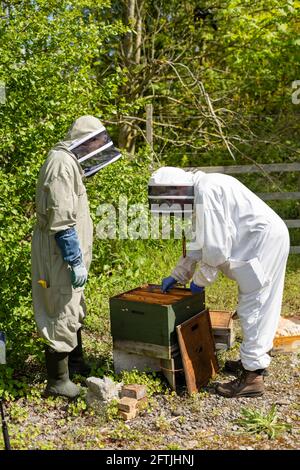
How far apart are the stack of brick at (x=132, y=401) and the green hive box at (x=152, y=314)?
38 cm

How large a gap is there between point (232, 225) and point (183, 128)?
5702mm

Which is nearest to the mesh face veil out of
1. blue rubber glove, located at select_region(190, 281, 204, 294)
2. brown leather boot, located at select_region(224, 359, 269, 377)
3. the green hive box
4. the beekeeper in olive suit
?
the beekeeper in olive suit

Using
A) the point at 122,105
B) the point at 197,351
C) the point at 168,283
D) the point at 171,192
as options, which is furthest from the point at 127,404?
the point at 122,105

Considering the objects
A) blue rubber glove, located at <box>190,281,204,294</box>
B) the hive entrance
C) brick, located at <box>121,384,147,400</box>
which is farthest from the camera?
blue rubber glove, located at <box>190,281,204,294</box>

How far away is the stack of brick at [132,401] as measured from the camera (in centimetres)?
398

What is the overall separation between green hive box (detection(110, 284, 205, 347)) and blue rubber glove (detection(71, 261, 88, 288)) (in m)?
0.48

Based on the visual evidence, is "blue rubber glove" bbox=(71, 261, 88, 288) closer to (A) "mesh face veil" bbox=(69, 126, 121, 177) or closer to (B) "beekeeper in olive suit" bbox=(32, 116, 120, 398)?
(B) "beekeeper in olive suit" bbox=(32, 116, 120, 398)

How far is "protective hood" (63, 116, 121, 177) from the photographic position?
410 centimetres

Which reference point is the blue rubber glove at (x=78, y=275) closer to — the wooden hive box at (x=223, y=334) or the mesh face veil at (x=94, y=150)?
the mesh face veil at (x=94, y=150)

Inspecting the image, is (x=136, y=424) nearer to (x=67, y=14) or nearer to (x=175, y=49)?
(x=67, y=14)

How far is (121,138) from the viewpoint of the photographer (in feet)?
31.3

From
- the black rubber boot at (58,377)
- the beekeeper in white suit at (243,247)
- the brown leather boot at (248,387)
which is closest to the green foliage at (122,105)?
the black rubber boot at (58,377)

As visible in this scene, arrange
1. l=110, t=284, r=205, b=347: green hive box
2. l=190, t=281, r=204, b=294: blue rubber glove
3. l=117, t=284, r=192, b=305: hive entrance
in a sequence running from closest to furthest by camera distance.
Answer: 1. l=110, t=284, r=205, b=347: green hive box
2. l=117, t=284, r=192, b=305: hive entrance
3. l=190, t=281, r=204, b=294: blue rubber glove
